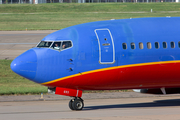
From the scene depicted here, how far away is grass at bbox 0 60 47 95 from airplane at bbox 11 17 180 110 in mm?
6114

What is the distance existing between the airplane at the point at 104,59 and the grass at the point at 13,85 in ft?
20.1

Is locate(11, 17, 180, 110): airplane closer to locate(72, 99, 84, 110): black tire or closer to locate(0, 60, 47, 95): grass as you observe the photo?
locate(72, 99, 84, 110): black tire

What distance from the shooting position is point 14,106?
19453 mm

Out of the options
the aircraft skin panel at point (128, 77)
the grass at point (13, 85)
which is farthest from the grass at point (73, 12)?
the aircraft skin panel at point (128, 77)

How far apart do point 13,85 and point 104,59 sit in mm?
10834

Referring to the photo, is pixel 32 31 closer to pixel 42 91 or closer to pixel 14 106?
pixel 42 91

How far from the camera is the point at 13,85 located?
84.7ft

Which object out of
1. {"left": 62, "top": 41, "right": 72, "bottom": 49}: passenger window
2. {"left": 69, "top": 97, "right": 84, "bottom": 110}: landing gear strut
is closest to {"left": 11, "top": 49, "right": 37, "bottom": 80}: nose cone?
{"left": 62, "top": 41, "right": 72, "bottom": 49}: passenger window

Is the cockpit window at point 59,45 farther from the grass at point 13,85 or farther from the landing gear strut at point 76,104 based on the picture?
the grass at point 13,85

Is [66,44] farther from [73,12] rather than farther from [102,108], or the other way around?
[73,12]

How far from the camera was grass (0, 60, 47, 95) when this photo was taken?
23189 millimetres

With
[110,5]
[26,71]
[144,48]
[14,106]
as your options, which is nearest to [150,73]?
[144,48]

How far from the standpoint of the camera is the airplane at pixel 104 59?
16.9 metres

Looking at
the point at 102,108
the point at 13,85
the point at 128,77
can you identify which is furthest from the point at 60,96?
the point at 128,77
